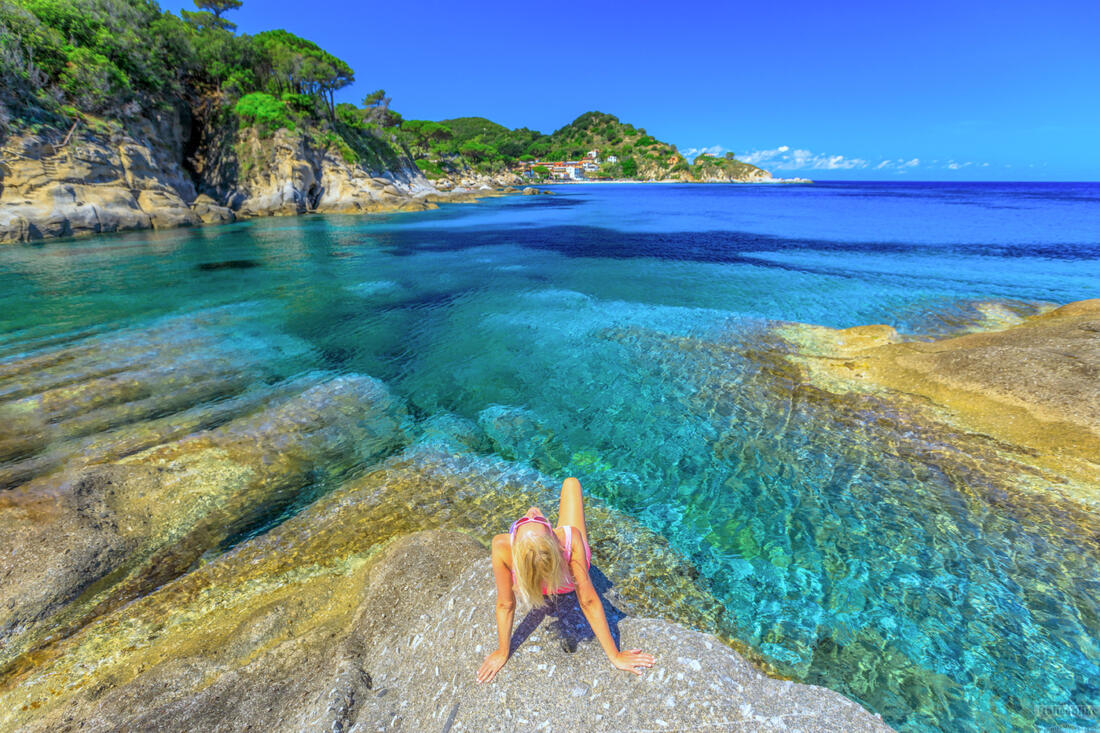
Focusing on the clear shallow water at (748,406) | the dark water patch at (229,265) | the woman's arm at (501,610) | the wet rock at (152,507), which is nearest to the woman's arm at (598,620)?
the woman's arm at (501,610)

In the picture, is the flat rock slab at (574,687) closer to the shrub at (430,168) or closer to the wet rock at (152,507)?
the wet rock at (152,507)

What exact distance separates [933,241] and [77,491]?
47.7m

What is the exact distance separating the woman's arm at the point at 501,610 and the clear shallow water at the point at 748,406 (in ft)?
9.87

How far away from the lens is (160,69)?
44.5 metres

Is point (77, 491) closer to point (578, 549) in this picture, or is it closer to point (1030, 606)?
point (578, 549)

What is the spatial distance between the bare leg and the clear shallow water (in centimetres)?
252

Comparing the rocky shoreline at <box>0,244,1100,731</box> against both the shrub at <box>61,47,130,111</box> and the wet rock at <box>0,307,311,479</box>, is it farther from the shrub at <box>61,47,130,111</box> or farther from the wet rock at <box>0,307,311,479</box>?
the shrub at <box>61,47,130,111</box>

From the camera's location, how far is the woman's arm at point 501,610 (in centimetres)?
404

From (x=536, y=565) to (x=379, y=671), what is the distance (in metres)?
2.27

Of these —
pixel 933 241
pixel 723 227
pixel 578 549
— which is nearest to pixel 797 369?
pixel 578 549

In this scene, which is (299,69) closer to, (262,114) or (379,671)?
(262,114)

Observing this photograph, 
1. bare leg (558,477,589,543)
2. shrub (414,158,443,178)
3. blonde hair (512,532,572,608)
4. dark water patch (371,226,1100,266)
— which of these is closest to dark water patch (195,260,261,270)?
dark water patch (371,226,1100,266)

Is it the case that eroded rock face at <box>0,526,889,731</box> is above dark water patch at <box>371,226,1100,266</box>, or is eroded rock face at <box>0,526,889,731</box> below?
below

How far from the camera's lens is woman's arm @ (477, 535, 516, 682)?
404 centimetres
